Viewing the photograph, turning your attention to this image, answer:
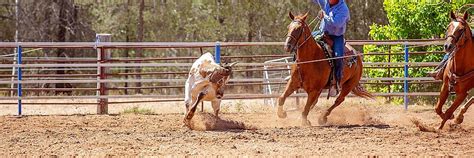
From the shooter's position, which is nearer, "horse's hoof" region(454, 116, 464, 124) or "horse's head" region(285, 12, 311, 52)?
"horse's head" region(285, 12, 311, 52)

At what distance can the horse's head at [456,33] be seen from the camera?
11016mm

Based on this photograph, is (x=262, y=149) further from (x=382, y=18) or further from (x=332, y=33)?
(x=382, y=18)

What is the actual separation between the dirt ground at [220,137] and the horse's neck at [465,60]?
0.81 metres

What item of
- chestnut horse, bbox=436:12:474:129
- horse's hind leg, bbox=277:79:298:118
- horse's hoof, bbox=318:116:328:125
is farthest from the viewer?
horse's hoof, bbox=318:116:328:125

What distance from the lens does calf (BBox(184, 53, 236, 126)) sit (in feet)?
37.0

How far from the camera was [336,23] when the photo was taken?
12195mm

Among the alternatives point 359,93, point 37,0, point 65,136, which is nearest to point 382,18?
point 37,0

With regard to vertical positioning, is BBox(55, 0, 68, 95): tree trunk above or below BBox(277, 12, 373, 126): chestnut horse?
above

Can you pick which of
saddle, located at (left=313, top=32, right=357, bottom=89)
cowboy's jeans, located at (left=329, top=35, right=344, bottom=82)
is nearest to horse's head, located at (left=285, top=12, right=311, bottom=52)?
saddle, located at (left=313, top=32, right=357, bottom=89)

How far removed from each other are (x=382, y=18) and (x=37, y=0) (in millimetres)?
12652

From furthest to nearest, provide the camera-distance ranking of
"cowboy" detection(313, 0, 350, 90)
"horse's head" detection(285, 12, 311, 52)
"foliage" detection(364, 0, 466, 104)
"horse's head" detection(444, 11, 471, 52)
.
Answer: "foliage" detection(364, 0, 466, 104), "cowboy" detection(313, 0, 350, 90), "horse's head" detection(285, 12, 311, 52), "horse's head" detection(444, 11, 471, 52)

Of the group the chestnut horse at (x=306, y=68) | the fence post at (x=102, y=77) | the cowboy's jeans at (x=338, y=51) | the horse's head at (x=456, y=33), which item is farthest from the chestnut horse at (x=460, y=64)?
the fence post at (x=102, y=77)

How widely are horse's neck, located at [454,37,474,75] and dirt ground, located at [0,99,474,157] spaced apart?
31.8 inches

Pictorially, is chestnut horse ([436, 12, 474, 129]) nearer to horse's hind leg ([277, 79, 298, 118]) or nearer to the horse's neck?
the horse's neck
